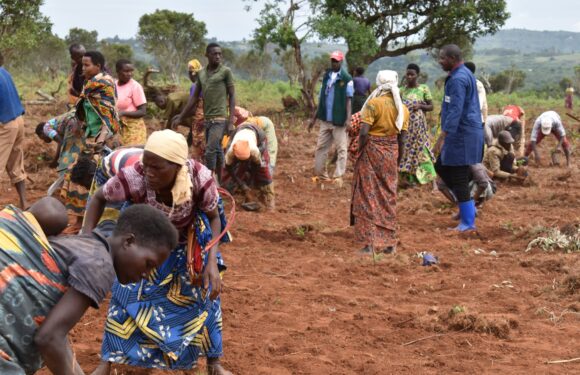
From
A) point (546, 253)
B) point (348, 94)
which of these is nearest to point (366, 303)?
point (546, 253)

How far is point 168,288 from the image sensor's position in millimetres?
3465

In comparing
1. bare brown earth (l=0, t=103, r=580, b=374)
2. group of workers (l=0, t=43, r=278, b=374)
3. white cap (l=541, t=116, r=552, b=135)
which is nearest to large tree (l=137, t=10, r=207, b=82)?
white cap (l=541, t=116, r=552, b=135)

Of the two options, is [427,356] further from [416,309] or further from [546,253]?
[546,253]

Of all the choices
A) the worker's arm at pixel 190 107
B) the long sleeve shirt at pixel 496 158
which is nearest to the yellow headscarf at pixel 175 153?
the worker's arm at pixel 190 107

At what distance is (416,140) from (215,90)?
2478 millimetres

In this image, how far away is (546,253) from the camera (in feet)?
21.1

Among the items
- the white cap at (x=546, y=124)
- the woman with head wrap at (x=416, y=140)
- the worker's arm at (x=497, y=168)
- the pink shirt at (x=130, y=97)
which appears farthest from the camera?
the white cap at (x=546, y=124)

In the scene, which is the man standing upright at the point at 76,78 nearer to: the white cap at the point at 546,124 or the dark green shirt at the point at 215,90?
the dark green shirt at the point at 215,90

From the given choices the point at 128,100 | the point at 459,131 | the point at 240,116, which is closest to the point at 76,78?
the point at 128,100

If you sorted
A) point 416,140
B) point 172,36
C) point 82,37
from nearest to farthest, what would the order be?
point 416,140 < point 172,36 < point 82,37

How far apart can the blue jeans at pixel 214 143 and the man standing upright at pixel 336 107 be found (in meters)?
2.01

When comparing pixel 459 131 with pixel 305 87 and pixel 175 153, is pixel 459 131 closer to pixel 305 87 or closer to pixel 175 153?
pixel 175 153

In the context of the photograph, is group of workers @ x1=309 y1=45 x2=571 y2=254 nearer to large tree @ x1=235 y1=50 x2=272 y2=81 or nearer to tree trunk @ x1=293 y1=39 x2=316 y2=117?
tree trunk @ x1=293 y1=39 x2=316 y2=117

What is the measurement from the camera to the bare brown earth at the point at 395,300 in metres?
4.05
